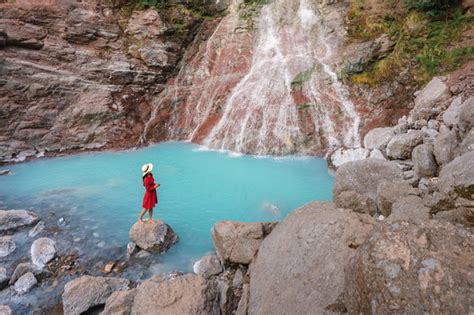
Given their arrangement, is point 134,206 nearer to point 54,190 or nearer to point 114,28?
point 54,190

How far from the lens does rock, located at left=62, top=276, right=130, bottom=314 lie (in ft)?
15.9

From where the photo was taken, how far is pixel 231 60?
61.4ft

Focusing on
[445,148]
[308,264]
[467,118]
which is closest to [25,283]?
[308,264]

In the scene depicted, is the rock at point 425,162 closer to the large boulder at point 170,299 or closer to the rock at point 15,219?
the large boulder at point 170,299

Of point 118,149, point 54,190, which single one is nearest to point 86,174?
point 54,190

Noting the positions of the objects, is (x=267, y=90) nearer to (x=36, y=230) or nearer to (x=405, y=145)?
(x=405, y=145)

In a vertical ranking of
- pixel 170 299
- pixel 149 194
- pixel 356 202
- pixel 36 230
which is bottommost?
pixel 36 230

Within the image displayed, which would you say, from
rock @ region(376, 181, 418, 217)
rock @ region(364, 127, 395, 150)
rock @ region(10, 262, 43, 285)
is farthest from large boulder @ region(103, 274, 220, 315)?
rock @ region(364, 127, 395, 150)

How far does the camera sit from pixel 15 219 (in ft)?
25.2

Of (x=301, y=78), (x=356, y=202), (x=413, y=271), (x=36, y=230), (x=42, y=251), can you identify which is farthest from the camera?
(x=301, y=78)

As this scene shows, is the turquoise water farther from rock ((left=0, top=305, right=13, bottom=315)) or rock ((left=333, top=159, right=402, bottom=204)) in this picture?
rock ((left=333, top=159, right=402, bottom=204))

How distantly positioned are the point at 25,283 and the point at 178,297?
10.8 feet

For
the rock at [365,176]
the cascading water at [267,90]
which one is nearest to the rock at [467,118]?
the rock at [365,176]

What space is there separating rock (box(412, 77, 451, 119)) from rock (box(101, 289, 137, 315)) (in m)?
10.2
